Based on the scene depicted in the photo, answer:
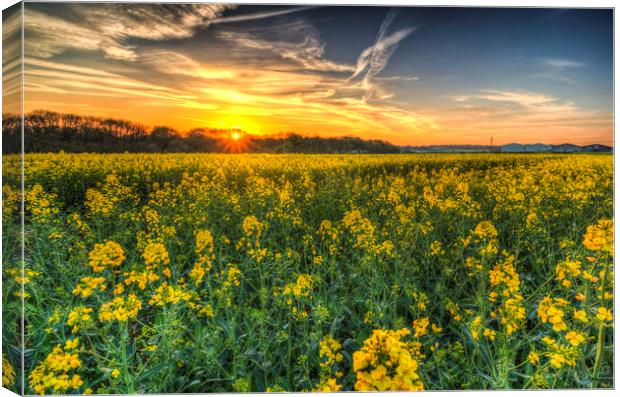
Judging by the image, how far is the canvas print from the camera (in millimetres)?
2602

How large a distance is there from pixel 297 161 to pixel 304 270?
2.98ft

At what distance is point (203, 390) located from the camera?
8.56 ft

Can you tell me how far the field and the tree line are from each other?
15 centimetres

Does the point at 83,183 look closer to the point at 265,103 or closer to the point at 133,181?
the point at 133,181

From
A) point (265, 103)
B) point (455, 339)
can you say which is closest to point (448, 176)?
point (455, 339)

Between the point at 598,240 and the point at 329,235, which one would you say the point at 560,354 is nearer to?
the point at 598,240

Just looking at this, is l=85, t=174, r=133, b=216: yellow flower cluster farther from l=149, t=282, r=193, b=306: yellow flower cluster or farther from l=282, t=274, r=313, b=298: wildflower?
l=282, t=274, r=313, b=298: wildflower

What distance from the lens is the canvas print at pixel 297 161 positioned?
102 inches

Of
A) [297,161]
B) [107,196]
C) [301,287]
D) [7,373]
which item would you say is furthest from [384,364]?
[107,196]

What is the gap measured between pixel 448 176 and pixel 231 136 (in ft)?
6.23

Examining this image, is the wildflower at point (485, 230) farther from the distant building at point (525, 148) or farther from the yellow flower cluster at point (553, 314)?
the yellow flower cluster at point (553, 314)

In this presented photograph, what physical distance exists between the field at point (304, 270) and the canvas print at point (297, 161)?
26 millimetres

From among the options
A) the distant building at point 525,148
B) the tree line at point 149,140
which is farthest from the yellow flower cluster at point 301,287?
the distant building at point 525,148

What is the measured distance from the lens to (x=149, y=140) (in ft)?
10.2
